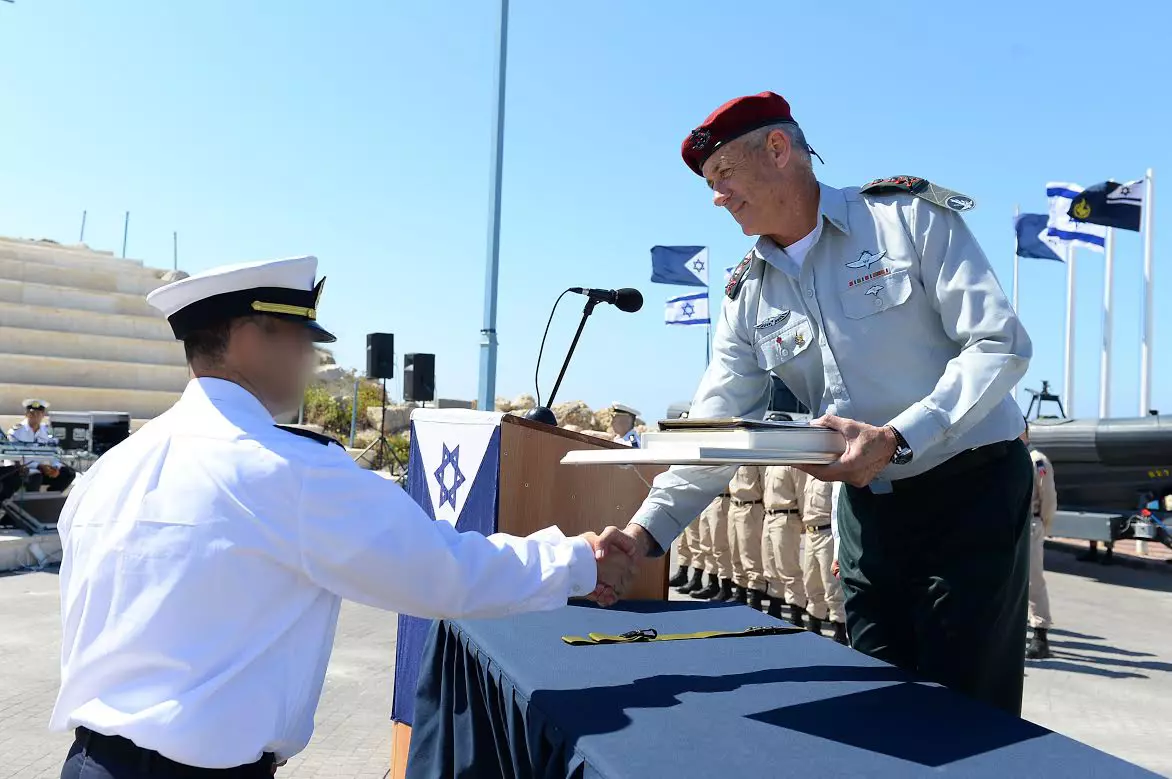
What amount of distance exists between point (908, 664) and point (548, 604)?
90 centimetres

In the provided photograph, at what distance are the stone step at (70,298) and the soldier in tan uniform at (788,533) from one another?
17430 millimetres

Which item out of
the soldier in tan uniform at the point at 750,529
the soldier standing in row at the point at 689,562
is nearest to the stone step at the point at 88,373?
the soldier standing in row at the point at 689,562

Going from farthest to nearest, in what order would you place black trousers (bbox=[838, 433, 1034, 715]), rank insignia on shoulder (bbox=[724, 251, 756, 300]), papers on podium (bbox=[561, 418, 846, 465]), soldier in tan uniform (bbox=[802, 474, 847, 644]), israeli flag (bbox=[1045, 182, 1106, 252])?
israeli flag (bbox=[1045, 182, 1106, 252]), soldier in tan uniform (bbox=[802, 474, 847, 644]), rank insignia on shoulder (bbox=[724, 251, 756, 300]), black trousers (bbox=[838, 433, 1034, 715]), papers on podium (bbox=[561, 418, 846, 465])

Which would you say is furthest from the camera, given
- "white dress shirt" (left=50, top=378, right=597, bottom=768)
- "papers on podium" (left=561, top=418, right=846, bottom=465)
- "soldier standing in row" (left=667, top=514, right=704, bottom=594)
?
"soldier standing in row" (left=667, top=514, right=704, bottom=594)

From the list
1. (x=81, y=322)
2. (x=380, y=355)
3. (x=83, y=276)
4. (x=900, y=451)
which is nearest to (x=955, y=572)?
(x=900, y=451)

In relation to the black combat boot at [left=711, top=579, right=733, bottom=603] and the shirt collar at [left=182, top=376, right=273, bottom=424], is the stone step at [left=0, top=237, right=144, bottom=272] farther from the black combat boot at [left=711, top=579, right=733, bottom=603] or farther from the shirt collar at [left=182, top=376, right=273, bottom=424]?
the shirt collar at [left=182, top=376, right=273, bottom=424]

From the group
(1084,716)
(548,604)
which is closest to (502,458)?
(548,604)

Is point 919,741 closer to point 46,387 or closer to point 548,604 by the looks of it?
point 548,604

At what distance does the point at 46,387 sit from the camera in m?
18.0

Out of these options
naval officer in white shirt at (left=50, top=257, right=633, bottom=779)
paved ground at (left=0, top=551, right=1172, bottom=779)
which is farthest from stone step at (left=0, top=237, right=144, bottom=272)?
naval officer in white shirt at (left=50, top=257, right=633, bottom=779)

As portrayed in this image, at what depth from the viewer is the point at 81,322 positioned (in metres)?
20.5

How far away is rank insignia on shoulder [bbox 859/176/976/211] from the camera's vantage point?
2.01 meters

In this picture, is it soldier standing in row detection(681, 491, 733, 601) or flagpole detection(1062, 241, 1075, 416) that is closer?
soldier standing in row detection(681, 491, 733, 601)

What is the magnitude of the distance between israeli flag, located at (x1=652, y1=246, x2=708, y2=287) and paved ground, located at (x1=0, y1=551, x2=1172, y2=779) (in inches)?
336
